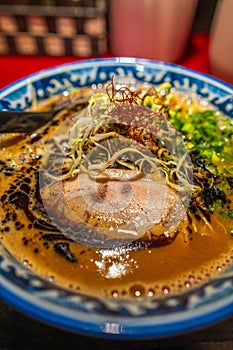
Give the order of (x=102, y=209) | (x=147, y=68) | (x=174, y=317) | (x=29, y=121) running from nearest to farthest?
(x=174, y=317), (x=102, y=209), (x=29, y=121), (x=147, y=68)

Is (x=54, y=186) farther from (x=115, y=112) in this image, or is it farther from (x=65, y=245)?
(x=115, y=112)

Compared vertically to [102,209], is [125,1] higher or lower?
higher

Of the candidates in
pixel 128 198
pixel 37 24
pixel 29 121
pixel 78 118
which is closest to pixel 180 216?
pixel 128 198

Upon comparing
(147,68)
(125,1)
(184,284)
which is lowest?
(184,284)

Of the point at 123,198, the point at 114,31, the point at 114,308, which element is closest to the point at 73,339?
the point at 114,308

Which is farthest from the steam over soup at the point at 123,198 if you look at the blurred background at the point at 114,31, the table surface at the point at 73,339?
the blurred background at the point at 114,31

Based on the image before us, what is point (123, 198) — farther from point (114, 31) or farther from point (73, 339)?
point (114, 31)

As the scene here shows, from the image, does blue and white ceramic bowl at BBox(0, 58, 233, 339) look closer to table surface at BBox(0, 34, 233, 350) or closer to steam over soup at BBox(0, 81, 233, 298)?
steam over soup at BBox(0, 81, 233, 298)

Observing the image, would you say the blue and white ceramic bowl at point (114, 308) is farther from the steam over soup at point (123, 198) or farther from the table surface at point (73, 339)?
the table surface at point (73, 339)
